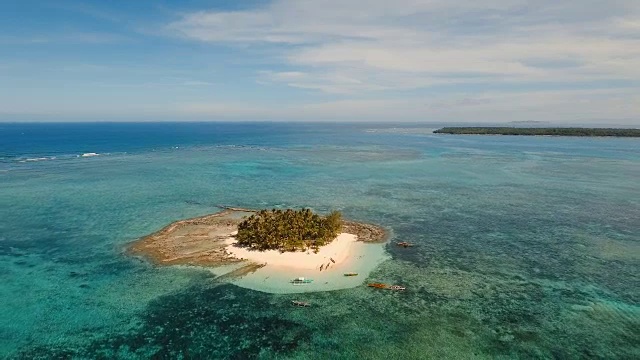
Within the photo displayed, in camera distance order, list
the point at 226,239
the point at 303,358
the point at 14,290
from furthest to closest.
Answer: the point at 226,239
the point at 14,290
the point at 303,358

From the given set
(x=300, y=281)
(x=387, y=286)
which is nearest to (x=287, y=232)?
(x=300, y=281)

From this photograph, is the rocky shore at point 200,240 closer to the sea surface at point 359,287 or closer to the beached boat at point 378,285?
the sea surface at point 359,287

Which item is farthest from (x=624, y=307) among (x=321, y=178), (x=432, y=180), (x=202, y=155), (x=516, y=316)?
(x=202, y=155)

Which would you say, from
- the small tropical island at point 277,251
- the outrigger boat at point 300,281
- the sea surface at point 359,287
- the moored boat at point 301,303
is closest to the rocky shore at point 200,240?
the small tropical island at point 277,251

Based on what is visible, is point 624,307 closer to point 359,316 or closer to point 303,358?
point 359,316

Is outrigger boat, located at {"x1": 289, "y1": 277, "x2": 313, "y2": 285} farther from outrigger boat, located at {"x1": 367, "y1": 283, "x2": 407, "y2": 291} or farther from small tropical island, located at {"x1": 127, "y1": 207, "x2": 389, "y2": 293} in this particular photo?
outrigger boat, located at {"x1": 367, "y1": 283, "x2": 407, "y2": 291}

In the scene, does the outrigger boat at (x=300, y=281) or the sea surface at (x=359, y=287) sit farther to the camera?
the outrigger boat at (x=300, y=281)

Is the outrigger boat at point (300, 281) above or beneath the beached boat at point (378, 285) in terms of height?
above
